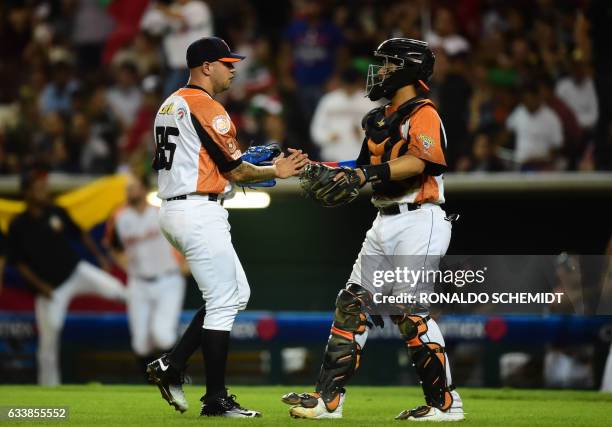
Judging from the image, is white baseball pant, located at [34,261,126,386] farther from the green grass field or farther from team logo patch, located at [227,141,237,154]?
team logo patch, located at [227,141,237,154]

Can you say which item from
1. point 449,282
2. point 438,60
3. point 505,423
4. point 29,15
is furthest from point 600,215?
point 29,15

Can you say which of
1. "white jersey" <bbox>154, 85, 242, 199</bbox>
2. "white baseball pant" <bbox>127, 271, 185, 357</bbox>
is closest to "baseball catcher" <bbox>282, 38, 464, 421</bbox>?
"white jersey" <bbox>154, 85, 242, 199</bbox>

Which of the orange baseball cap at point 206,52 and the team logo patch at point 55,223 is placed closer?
the orange baseball cap at point 206,52

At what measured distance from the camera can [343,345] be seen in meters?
6.50

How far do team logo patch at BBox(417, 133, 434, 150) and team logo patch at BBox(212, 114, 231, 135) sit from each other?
40.6 inches

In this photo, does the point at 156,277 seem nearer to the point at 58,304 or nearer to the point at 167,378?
the point at 58,304

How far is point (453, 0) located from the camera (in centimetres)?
1383

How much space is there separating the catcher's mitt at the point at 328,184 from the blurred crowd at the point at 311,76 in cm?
531

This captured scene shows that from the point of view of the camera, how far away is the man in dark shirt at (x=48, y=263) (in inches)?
475

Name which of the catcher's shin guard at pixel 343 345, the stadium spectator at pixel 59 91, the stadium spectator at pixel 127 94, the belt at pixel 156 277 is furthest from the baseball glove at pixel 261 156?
the stadium spectator at pixel 59 91

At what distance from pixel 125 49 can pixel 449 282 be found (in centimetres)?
778

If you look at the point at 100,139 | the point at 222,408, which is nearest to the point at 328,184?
the point at 222,408

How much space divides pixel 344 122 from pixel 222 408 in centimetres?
602

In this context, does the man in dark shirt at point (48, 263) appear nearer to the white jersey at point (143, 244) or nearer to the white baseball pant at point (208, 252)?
the white jersey at point (143, 244)
